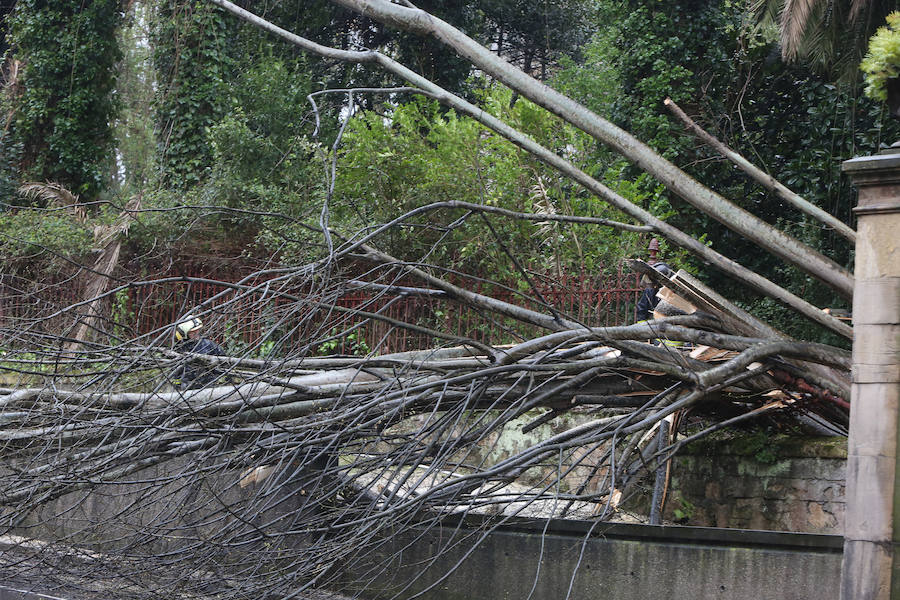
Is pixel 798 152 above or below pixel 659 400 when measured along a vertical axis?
above

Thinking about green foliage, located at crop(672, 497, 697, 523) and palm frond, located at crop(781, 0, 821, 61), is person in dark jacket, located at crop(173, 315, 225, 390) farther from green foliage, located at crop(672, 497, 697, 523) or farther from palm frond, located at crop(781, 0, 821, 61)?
palm frond, located at crop(781, 0, 821, 61)

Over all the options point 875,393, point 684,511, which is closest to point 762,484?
point 684,511

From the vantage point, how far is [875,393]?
14.7 ft

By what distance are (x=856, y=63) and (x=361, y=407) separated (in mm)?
8575

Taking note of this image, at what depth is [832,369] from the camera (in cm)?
652

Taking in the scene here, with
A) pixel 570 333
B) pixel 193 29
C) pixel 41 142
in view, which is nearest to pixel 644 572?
pixel 570 333

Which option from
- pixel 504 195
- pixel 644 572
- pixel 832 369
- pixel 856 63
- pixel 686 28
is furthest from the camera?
pixel 686 28

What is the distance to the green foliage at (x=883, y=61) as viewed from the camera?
4.57 metres

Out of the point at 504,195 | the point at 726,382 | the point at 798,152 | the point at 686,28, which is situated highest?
the point at 686,28

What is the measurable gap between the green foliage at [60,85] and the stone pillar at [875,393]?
17.1m

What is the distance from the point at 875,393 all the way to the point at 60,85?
18.0 m

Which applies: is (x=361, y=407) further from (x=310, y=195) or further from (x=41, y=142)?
(x=41, y=142)

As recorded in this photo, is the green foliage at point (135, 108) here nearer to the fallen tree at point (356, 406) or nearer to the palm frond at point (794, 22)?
the palm frond at point (794, 22)

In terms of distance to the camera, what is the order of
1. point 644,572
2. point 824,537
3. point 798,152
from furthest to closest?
point 798,152 < point 644,572 < point 824,537
